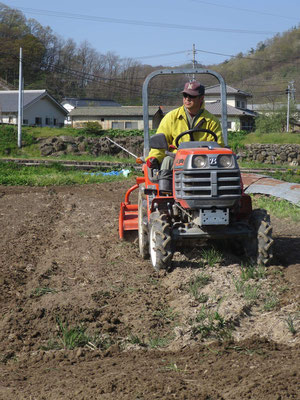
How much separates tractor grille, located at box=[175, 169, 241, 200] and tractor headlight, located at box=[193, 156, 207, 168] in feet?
0.22

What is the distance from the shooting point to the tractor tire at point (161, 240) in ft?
21.3

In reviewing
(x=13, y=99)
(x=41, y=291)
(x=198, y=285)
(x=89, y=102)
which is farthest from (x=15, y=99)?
(x=198, y=285)

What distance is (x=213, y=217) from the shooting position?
6.35 meters

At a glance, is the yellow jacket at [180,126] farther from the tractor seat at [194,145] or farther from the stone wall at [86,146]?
the stone wall at [86,146]

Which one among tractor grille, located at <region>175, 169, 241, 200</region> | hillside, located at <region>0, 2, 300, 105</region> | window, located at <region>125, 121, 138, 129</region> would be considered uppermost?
hillside, located at <region>0, 2, 300, 105</region>

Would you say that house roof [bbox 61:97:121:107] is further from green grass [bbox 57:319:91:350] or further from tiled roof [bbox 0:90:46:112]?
green grass [bbox 57:319:91:350]

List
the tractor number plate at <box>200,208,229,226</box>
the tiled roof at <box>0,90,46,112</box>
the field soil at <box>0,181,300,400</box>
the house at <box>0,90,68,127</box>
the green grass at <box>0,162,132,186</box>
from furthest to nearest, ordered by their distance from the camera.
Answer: the house at <box>0,90,68,127</box>
the tiled roof at <box>0,90,46,112</box>
the green grass at <box>0,162,132,186</box>
the tractor number plate at <box>200,208,229,226</box>
the field soil at <box>0,181,300,400</box>

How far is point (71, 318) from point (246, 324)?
1630 mm

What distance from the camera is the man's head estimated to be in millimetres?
7062

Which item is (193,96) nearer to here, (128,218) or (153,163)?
(153,163)

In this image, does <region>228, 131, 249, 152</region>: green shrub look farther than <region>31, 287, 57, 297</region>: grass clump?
Yes

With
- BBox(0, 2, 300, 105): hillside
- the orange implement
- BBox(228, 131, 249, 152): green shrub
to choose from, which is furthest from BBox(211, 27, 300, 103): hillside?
the orange implement

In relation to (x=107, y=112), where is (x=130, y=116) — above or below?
below

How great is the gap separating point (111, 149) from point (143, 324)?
3315 cm
